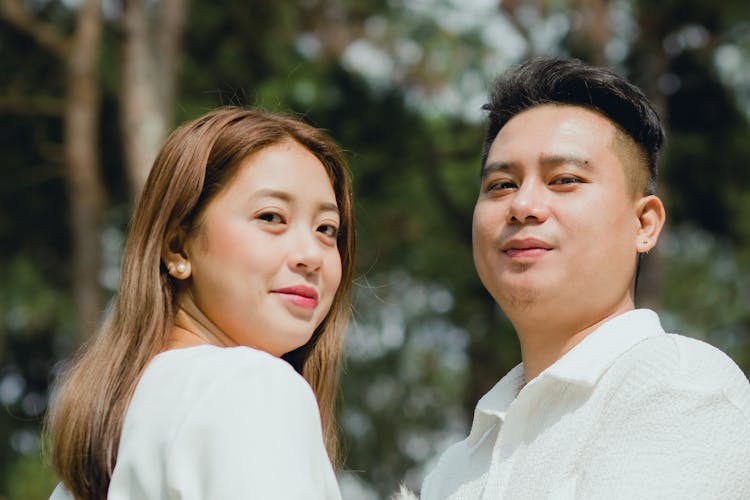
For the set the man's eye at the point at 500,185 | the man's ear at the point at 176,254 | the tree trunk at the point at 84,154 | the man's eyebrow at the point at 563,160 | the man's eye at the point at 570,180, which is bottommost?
the tree trunk at the point at 84,154

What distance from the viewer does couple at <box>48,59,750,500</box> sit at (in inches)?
81.0

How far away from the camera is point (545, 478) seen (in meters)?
2.60

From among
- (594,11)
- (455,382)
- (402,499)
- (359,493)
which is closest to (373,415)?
(455,382)

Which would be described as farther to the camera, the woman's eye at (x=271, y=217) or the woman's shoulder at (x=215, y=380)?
the woman's eye at (x=271, y=217)

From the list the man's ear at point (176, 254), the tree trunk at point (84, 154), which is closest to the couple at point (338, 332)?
the man's ear at point (176, 254)

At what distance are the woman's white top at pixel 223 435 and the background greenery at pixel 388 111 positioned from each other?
774 cm

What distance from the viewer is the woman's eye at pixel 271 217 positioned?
2.40m

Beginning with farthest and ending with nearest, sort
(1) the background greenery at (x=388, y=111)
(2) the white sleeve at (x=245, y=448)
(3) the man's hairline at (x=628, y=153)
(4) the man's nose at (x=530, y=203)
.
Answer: (1) the background greenery at (x=388, y=111)
(3) the man's hairline at (x=628, y=153)
(4) the man's nose at (x=530, y=203)
(2) the white sleeve at (x=245, y=448)

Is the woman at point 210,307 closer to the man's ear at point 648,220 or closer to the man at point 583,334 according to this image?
the man at point 583,334

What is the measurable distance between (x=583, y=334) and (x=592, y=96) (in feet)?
2.12

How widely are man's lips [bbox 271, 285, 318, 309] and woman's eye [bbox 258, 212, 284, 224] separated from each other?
149 millimetres

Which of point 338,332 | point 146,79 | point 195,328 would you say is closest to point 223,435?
point 195,328

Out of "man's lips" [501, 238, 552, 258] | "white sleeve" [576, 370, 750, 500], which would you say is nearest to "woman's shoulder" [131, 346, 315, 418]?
Answer: "white sleeve" [576, 370, 750, 500]

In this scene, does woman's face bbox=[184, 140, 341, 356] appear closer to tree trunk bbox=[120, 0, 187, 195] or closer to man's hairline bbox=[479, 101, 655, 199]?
man's hairline bbox=[479, 101, 655, 199]
